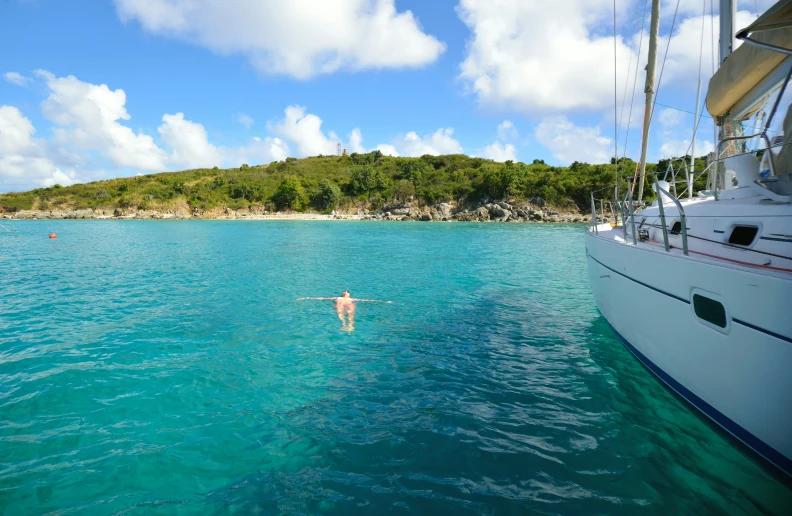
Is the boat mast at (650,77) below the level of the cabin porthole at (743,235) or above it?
above

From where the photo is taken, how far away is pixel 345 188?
308 feet

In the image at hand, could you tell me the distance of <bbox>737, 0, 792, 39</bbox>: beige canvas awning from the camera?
3932 mm

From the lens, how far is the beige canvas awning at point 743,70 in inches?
193

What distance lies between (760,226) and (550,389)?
352cm

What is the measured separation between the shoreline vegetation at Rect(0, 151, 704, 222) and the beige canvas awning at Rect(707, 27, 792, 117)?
6525cm

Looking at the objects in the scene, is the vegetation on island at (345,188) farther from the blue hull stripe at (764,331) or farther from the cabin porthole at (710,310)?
the blue hull stripe at (764,331)

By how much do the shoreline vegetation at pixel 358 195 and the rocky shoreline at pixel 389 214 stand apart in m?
0.19

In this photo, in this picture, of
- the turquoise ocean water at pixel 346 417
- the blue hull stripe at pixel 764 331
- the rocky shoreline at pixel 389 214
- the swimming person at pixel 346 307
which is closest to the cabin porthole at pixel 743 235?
the blue hull stripe at pixel 764 331

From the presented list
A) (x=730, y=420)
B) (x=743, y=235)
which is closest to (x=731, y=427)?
(x=730, y=420)

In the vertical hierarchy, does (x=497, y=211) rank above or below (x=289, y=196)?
below

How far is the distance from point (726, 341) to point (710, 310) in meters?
0.41

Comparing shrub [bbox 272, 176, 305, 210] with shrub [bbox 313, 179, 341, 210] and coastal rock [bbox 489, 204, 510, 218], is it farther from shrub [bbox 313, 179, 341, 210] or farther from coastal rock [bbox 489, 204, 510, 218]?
coastal rock [bbox 489, 204, 510, 218]

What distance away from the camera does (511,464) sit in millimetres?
4672

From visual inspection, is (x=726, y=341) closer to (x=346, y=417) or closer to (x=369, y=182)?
(x=346, y=417)
